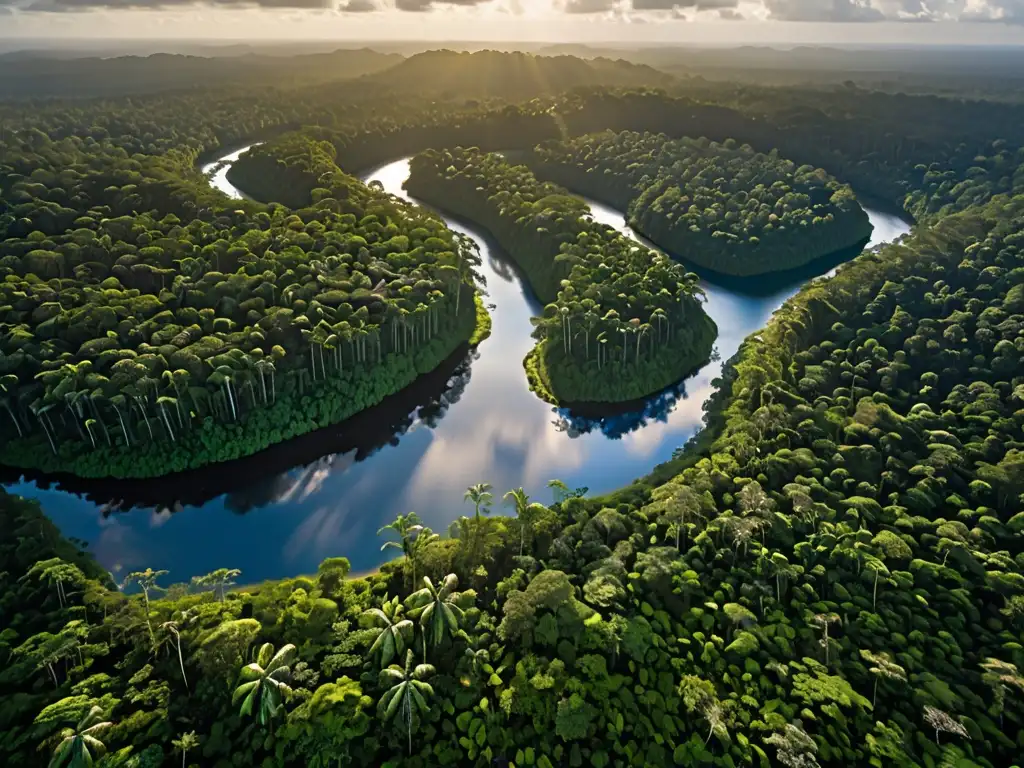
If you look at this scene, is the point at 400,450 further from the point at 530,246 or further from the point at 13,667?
the point at 530,246

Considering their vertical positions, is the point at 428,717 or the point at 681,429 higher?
the point at 428,717

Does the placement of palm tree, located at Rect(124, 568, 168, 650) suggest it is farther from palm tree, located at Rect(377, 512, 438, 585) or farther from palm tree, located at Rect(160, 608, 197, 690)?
palm tree, located at Rect(377, 512, 438, 585)

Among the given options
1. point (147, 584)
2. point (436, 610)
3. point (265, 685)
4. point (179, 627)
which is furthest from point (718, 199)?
point (265, 685)

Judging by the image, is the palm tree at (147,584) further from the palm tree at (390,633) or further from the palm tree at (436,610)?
the palm tree at (436,610)

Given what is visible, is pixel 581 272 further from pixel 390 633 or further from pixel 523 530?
pixel 390 633

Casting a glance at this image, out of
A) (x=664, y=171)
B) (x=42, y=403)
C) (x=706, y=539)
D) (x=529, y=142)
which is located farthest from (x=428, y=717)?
(x=529, y=142)

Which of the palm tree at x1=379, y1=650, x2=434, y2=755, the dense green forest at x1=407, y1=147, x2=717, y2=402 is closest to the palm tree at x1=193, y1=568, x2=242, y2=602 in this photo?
the palm tree at x1=379, y1=650, x2=434, y2=755
